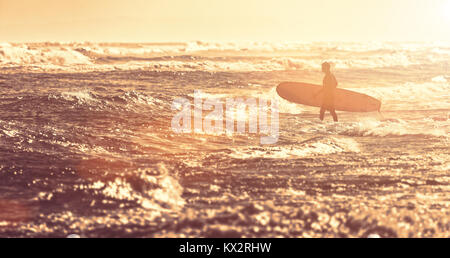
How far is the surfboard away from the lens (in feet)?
58.8

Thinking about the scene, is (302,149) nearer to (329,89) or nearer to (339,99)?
(329,89)

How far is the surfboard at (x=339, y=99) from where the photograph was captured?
58.8 feet

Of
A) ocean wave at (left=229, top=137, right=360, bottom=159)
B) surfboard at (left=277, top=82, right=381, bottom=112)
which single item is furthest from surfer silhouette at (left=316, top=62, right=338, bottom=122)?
surfboard at (left=277, top=82, right=381, bottom=112)

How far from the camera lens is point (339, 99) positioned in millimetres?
18016

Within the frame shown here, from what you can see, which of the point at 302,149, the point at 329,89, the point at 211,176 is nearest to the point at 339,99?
the point at 329,89

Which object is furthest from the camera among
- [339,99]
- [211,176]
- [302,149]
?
[339,99]

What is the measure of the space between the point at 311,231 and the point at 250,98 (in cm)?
2240

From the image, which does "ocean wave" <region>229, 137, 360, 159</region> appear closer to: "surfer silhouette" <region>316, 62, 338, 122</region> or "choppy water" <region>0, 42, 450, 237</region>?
"choppy water" <region>0, 42, 450, 237</region>

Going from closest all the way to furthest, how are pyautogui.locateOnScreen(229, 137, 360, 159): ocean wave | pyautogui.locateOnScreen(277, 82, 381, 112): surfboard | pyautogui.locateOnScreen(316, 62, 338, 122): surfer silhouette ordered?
pyautogui.locateOnScreen(229, 137, 360, 159): ocean wave < pyautogui.locateOnScreen(316, 62, 338, 122): surfer silhouette < pyautogui.locateOnScreen(277, 82, 381, 112): surfboard

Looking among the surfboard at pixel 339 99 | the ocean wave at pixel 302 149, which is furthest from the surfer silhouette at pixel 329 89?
the surfboard at pixel 339 99
